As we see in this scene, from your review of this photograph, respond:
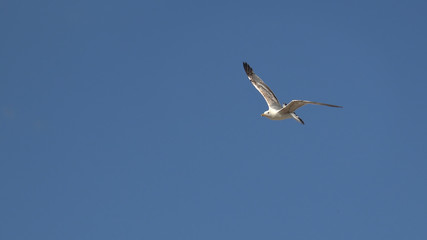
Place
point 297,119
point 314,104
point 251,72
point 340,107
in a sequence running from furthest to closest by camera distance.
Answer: point 251,72 < point 297,119 < point 314,104 < point 340,107

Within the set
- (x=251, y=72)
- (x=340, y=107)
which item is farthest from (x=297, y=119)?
(x=251, y=72)

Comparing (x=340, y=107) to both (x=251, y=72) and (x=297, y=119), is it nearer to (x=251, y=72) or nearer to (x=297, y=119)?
(x=297, y=119)

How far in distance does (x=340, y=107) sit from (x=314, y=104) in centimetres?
251

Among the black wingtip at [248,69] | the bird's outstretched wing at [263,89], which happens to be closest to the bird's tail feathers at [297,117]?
the bird's outstretched wing at [263,89]

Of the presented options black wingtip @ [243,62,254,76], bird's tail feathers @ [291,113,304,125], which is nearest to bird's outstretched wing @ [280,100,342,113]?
bird's tail feathers @ [291,113,304,125]

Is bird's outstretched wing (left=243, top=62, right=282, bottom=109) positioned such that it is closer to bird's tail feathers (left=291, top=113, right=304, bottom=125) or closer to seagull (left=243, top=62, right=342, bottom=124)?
seagull (left=243, top=62, right=342, bottom=124)

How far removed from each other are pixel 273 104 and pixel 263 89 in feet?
7.11

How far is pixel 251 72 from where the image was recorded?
38594 millimetres

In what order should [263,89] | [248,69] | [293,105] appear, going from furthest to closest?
[248,69] → [263,89] → [293,105]

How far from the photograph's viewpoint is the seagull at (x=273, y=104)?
95.8 ft

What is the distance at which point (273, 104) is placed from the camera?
3381cm

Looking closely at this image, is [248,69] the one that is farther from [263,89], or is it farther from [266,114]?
[266,114]

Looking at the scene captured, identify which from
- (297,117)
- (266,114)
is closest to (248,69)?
(266,114)

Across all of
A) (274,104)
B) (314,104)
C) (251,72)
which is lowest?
(314,104)
